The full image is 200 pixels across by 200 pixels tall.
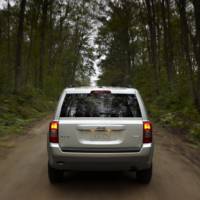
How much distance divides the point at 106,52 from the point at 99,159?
36.7 m

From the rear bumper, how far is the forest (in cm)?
215

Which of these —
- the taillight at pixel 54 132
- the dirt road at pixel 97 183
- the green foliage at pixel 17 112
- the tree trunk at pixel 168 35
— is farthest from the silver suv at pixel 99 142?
the tree trunk at pixel 168 35

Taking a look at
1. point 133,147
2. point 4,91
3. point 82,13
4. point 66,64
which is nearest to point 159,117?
point 4,91

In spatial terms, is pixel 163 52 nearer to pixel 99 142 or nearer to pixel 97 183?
pixel 97 183

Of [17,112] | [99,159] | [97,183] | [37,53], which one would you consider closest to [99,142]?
[99,159]

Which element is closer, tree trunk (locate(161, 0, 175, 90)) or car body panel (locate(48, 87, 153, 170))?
car body panel (locate(48, 87, 153, 170))

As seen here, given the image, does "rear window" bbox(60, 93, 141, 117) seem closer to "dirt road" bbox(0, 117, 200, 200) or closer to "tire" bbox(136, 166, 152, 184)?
"tire" bbox(136, 166, 152, 184)

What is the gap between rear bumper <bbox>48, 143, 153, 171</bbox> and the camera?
15.4ft

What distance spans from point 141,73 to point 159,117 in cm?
1317

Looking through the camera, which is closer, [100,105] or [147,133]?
[147,133]

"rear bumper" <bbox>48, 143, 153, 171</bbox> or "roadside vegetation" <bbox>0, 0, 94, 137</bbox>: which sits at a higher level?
"roadside vegetation" <bbox>0, 0, 94, 137</bbox>

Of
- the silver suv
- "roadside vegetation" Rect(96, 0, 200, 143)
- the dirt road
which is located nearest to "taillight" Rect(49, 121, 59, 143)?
the silver suv

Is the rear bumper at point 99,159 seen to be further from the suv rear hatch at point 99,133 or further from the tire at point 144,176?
the tire at point 144,176

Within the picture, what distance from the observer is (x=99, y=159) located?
468 cm
